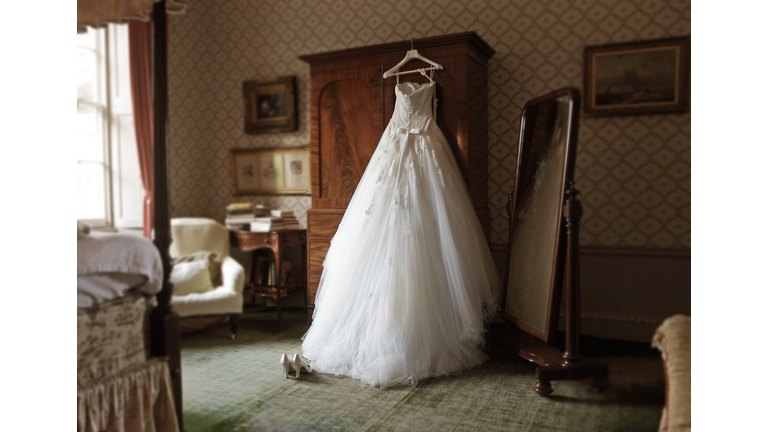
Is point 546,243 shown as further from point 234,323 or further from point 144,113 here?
point 144,113

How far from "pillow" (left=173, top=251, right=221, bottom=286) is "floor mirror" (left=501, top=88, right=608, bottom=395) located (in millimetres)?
852

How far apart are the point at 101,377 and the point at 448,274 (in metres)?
1.07

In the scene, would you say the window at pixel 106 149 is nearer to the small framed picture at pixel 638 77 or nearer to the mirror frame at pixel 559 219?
the mirror frame at pixel 559 219

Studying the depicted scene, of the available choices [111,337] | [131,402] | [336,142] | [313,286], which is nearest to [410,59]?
[336,142]

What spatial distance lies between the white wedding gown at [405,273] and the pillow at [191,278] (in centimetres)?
37

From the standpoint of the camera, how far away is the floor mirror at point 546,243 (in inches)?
41.9

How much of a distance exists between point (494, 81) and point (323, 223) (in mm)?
681

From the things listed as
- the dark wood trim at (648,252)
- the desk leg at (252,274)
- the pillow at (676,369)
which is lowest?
the pillow at (676,369)

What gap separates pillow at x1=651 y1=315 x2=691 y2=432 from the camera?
94 centimetres

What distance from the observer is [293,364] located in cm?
142

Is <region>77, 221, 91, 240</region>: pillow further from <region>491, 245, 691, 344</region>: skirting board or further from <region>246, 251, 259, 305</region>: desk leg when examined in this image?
<region>491, 245, 691, 344</region>: skirting board

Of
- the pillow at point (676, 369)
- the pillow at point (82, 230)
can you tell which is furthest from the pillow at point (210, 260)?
the pillow at point (676, 369)
